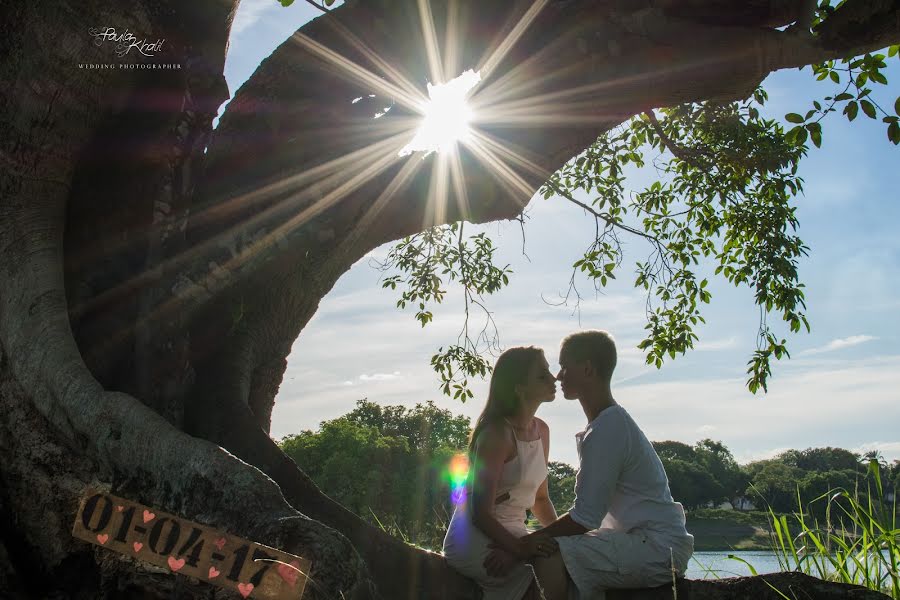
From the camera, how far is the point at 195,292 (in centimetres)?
445

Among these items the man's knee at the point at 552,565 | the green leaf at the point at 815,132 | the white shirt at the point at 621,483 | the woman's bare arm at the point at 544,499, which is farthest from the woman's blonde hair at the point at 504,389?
the green leaf at the point at 815,132

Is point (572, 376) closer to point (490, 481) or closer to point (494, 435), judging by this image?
point (494, 435)

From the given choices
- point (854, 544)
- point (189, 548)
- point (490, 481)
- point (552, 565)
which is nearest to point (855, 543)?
point (854, 544)

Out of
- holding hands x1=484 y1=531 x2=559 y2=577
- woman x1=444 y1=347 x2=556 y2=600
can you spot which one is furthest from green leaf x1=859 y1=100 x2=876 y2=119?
holding hands x1=484 y1=531 x2=559 y2=577

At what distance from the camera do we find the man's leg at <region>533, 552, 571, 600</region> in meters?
3.84

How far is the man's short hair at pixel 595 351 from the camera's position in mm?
4281

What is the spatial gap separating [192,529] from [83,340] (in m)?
1.81

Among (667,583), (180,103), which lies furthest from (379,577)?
(180,103)

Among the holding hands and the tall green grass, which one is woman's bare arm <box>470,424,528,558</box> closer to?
the holding hands

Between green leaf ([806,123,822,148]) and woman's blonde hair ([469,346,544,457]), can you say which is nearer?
woman's blonde hair ([469,346,544,457])

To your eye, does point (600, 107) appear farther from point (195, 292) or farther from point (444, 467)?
point (444, 467)

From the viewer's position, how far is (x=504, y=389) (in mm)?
4379

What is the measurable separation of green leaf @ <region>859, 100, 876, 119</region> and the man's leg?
422 cm

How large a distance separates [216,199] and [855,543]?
14.5 feet
